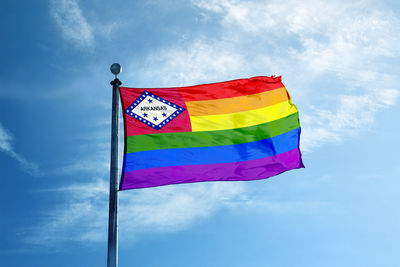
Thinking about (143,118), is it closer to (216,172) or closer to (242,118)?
(216,172)

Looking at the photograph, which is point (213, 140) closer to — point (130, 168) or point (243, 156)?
point (243, 156)

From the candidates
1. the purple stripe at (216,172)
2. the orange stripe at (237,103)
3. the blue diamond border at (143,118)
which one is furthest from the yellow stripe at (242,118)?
the purple stripe at (216,172)

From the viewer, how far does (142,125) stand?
Answer: 42.9 feet

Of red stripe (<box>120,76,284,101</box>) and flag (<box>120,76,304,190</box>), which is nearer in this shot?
flag (<box>120,76,304,190</box>)

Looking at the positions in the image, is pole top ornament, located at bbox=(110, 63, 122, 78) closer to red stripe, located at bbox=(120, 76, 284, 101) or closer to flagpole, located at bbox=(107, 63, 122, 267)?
flagpole, located at bbox=(107, 63, 122, 267)

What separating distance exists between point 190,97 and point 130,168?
11.5ft

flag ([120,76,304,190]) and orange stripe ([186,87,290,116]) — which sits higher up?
orange stripe ([186,87,290,116])

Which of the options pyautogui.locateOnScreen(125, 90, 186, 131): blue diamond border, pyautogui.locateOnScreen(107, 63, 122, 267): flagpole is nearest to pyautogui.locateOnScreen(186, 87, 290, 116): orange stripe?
pyautogui.locateOnScreen(125, 90, 186, 131): blue diamond border

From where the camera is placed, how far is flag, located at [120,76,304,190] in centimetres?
1284

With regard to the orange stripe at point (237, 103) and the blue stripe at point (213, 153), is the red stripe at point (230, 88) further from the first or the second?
the blue stripe at point (213, 153)

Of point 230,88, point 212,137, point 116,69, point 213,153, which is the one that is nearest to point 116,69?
point 116,69

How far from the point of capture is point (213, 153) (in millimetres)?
13930

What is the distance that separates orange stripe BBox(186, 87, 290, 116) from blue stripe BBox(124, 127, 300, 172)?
1258mm

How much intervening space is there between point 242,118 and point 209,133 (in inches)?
57.4
